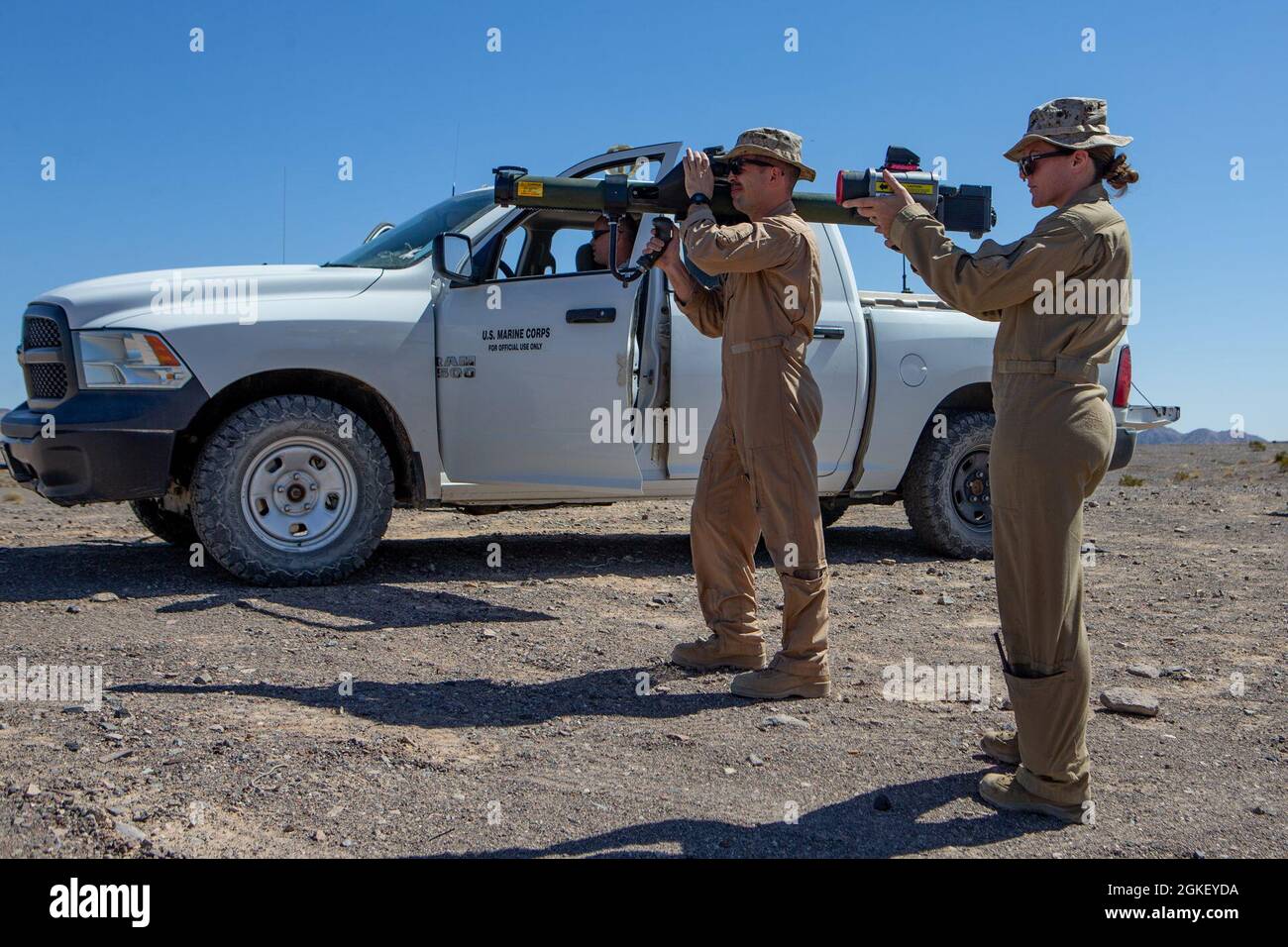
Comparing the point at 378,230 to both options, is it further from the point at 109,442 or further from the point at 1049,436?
the point at 1049,436

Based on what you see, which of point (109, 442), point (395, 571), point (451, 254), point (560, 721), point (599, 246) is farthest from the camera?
point (395, 571)

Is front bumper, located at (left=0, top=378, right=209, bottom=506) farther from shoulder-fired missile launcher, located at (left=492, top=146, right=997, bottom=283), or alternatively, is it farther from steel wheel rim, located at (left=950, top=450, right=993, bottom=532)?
steel wheel rim, located at (left=950, top=450, right=993, bottom=532)

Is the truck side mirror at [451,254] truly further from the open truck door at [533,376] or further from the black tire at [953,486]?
the black tire at [953,486]

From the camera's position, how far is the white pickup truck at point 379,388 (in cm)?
604

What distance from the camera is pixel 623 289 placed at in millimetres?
6703

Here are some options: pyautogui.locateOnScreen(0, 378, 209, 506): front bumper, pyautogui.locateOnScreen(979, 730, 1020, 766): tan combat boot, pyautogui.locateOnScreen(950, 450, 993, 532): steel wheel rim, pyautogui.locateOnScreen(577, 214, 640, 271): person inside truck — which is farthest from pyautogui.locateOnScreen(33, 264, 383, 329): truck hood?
pyautogui.locateOnScreen(979, 730, 1020, 766): tan combat boot

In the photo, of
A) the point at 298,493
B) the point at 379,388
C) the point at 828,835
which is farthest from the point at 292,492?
the point at 828,835

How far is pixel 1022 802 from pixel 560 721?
5.39ft

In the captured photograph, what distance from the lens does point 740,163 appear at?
4.70 m

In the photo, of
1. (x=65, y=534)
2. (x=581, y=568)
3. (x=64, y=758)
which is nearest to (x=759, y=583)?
(x=581, y=568)

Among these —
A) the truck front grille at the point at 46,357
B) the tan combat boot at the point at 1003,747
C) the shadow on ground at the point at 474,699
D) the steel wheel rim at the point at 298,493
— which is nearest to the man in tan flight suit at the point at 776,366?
the shadow on ground at the point at 474,699

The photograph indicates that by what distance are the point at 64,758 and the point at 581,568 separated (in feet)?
13.4

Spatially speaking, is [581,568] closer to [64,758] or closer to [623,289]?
[623,289]

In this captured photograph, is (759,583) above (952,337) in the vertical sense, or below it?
below
